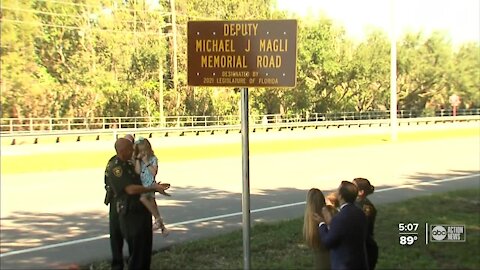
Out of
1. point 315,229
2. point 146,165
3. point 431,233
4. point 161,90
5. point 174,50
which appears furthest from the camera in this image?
point 161,90

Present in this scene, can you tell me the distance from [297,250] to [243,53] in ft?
9.60

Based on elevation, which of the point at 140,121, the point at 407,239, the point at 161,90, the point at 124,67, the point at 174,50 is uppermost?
the point at 174,50

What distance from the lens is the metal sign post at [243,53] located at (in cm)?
363

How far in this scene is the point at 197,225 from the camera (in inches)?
301

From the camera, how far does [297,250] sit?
19.2 ft

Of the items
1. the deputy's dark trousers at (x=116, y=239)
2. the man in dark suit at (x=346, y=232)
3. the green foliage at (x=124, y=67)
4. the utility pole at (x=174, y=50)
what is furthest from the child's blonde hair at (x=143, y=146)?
the utility pole at (x=174, y=50)

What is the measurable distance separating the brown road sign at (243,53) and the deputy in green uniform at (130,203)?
0.87 meters

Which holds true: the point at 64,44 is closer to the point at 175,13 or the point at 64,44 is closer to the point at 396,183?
the point at 175,13

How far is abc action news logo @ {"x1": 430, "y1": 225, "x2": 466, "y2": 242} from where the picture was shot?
5.86 meters

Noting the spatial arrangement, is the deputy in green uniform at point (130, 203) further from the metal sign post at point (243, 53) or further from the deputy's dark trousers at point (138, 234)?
the metal sign post at point (243, 53)

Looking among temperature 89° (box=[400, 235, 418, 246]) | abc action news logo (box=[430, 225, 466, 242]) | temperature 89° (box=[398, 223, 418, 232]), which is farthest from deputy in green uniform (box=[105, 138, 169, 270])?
abc action news logo (box=[430, 225, 466, 242])

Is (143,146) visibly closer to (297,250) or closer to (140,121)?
(297,250)

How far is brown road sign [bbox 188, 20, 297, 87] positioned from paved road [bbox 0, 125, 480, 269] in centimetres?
284

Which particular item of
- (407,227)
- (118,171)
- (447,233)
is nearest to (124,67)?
(118,171)
